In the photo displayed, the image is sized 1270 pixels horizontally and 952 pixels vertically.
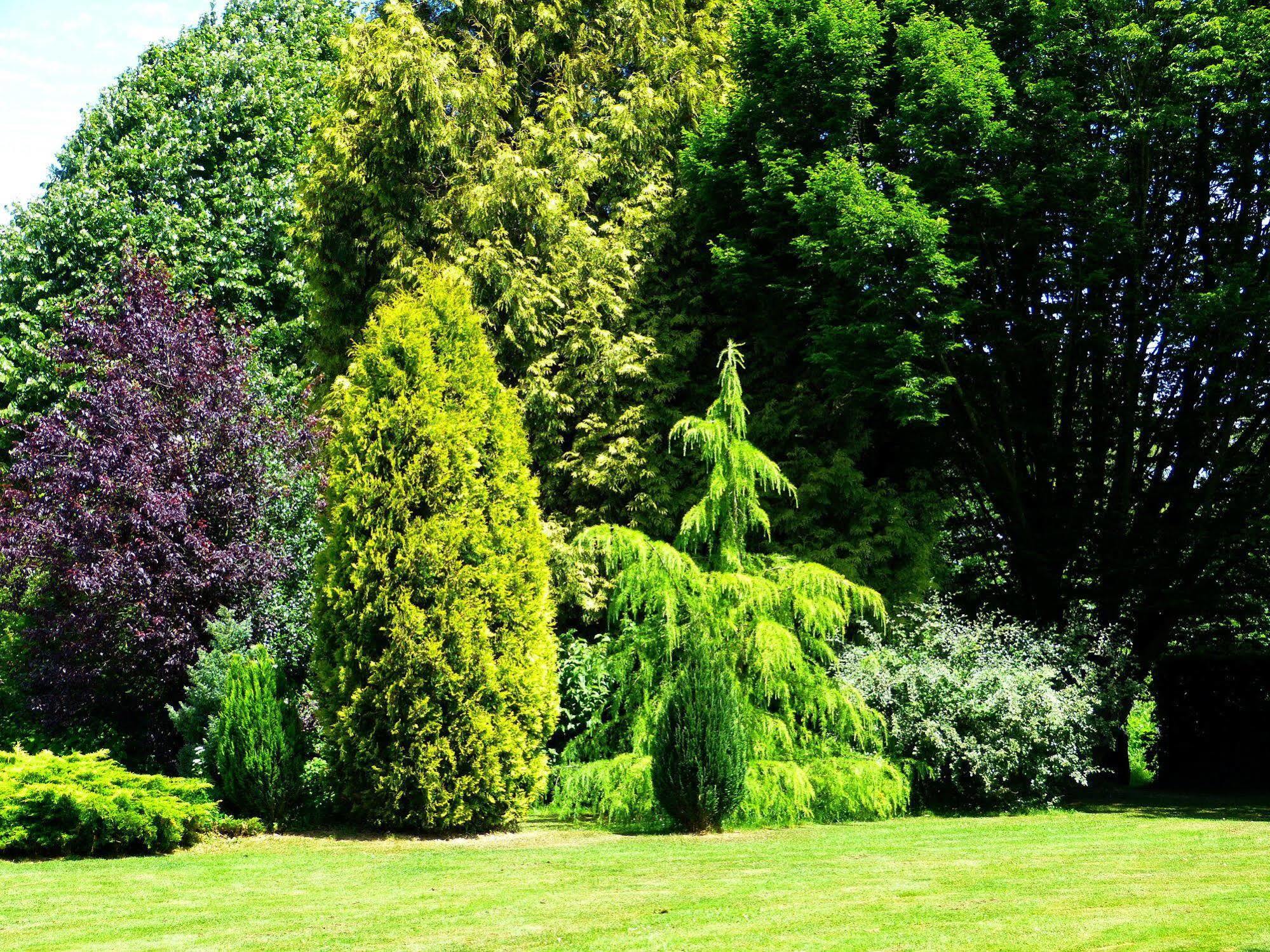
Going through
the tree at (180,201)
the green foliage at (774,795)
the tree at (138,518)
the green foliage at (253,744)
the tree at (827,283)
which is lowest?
the green foliage at (774,795)

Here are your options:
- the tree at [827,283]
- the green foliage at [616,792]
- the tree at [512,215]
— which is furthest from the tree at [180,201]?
the green foliage at [616,792]

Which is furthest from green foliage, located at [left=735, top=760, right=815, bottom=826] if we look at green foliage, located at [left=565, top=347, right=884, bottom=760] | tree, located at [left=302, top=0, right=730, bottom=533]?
tree, located at [left=302, top=0, right=730, bottom=533]

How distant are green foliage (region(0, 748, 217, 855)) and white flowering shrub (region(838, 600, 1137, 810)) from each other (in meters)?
7.04

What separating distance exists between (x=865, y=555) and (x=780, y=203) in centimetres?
476

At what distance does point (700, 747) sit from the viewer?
9.19 meters

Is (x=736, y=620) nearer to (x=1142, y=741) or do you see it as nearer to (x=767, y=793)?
(x=767, y=793)

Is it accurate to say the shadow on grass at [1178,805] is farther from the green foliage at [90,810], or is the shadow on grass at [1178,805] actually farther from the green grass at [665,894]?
the green foliage at [90,810]

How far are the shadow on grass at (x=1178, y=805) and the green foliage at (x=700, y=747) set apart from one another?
5.26m

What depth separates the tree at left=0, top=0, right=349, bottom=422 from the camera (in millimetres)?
20438

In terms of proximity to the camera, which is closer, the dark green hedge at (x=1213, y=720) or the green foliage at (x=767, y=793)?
the green foliage at (x=767, y=793)

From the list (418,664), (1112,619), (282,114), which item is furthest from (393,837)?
(282,114)

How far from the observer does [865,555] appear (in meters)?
13.4

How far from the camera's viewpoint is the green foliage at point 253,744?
30.9ft

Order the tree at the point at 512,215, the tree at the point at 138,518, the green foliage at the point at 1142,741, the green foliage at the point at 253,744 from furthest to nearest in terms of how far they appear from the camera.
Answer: the green foliage at the point at 1142,741 → the tree at the point at 512,215 → the tree at the point at 138,518 → the green foliage at the point at 253,744
